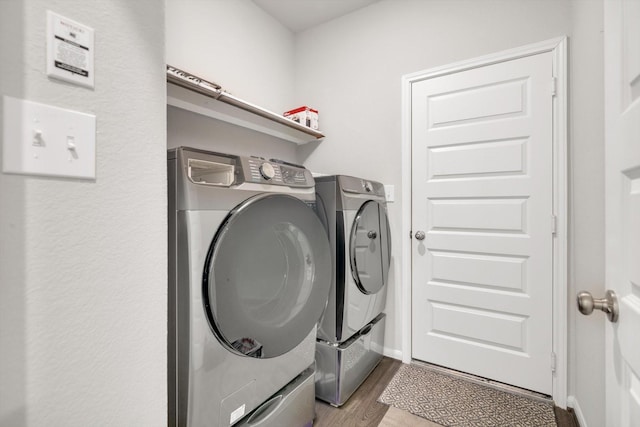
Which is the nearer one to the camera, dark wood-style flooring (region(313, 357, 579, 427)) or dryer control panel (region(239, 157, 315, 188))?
dryer control panel (region(239, 157, 315, 188))

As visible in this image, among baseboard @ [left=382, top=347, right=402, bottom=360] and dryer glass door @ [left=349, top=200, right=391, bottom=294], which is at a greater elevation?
dryer glass door @ [left=349, top=200, right=391, bottom=294]

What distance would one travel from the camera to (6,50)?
1.64ft

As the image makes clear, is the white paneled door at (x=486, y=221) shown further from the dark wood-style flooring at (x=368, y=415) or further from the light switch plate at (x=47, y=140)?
the light switch plate at (x=47, y=140)

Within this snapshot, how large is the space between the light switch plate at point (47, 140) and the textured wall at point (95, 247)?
0.02 meters

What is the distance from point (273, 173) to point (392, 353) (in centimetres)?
171

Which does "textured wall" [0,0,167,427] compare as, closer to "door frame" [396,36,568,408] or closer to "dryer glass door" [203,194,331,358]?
"dryer glass door" [203,194,331,358]

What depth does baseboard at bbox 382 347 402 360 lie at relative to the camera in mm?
2131

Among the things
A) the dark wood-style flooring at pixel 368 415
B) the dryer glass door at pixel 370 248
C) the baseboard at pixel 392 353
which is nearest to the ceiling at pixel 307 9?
the dryer glass door at pixel 370 248

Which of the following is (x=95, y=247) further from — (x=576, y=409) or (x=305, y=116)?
(x=576, y=409)

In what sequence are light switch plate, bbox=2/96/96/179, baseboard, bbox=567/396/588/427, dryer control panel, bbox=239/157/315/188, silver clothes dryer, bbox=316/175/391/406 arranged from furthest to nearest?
silver clothes dryer, bbox=316/175/391/406 → baseboard, bbox=567/396/588/427 → dryer control panel, bbox=239/157/315/188 → light switch plate, bbox=2/96/96/179

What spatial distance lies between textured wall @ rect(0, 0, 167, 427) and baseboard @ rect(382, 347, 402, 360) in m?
1.76

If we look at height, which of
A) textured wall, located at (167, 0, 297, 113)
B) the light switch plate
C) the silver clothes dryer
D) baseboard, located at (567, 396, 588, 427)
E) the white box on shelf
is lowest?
baseboard, located at (567, 396, 588, 427)

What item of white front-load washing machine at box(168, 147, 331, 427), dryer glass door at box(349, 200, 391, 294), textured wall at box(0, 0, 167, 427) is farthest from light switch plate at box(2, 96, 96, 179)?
dryer glass door at box(349, 200, 391, 294)

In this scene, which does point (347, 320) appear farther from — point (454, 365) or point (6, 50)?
point (6, 50)
